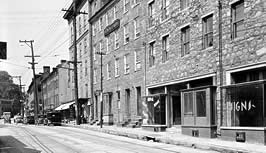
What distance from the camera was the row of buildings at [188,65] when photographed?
60.9ft

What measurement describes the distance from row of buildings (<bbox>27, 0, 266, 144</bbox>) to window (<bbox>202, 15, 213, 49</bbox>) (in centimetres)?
6

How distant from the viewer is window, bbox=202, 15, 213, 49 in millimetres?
22250

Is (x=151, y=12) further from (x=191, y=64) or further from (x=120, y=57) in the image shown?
(x=191, y=64)

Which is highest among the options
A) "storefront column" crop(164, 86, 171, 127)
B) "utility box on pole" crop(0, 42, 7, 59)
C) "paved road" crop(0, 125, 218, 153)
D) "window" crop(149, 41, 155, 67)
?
"window" crop(149, 41, 155, 67)

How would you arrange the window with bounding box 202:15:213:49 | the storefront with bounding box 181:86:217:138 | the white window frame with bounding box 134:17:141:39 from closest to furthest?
→ the storefront with bounding box 181:86:217:138
the window with bounding box 202:15:213:49
the white window frame with bounding box 134:17:141:39

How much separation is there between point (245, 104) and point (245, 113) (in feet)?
1.36

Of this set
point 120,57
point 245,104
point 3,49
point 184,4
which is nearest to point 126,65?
point 120,57

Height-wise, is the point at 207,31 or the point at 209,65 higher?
the point at 207,31

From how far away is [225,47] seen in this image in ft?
67.7

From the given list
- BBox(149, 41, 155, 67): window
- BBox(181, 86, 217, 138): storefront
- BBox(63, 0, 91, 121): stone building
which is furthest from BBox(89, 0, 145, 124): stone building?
BBox(181, 86, 217, 138): storefront

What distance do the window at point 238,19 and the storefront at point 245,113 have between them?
262 centimetres

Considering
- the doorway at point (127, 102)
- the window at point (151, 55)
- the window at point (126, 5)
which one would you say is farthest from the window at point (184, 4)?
the doorway at point (127, 102)

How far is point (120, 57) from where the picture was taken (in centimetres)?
3862

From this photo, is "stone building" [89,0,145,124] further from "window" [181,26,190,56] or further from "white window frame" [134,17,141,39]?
"window" [181,26,190,56]
